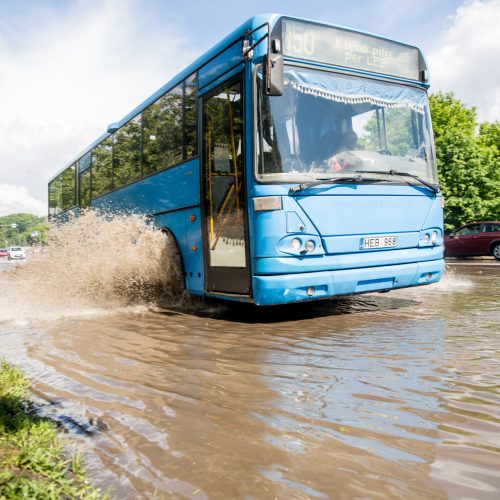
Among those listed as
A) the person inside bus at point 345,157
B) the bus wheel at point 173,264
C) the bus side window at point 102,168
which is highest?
the bus side window at point 102,168

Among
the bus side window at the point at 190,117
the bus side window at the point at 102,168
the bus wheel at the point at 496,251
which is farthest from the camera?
the bus wheel at the point at 496,251

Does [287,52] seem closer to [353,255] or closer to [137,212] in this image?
[353,255]

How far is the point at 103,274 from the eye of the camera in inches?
385

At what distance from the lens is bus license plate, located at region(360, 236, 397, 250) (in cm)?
695

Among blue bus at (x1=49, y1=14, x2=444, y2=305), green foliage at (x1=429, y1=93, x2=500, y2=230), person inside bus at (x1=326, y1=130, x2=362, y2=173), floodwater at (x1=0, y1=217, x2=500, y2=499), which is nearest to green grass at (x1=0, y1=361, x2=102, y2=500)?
floodwater at (x1=0, y1=217, x2=500, y2=499)

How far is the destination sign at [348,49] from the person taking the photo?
6752 mm

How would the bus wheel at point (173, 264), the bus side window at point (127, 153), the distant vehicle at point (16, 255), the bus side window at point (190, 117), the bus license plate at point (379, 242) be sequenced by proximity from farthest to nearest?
the distant vehicle at point (16, 255) → the bus side window at point (127, 153) → the bus wheel at point (173, 264) → the bus side window at point (190, 117) → the bus license plate at point (379, 242)

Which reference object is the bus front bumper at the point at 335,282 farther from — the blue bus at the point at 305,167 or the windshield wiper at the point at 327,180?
the windshield wiper at the point at 327,180

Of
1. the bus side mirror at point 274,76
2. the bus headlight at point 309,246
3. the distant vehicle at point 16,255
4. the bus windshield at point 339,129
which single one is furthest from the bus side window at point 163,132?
the distant vehicle at point 16,255

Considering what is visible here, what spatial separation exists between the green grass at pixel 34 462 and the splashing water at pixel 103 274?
Answer: 17.7ft

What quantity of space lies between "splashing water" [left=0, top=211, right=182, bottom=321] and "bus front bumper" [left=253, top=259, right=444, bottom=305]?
8.25 feet

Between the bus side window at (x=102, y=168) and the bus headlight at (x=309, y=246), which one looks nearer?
the bus headlight at (x=309, y=246)

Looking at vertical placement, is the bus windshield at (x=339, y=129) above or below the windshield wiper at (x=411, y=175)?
above

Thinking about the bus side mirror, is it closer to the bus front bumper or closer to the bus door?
the bus door
